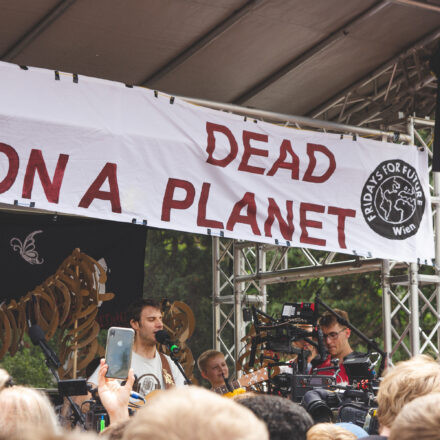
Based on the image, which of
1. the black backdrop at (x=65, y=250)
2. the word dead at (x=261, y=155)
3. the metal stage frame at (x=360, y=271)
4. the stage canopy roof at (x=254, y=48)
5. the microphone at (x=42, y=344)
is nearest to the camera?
the microphone at (x=42, y=344)

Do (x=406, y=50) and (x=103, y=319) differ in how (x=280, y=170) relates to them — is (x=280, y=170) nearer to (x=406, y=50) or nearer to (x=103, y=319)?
(x=406, y=50)

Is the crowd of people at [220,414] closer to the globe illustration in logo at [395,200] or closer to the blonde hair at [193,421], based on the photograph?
the blonde hair at [193,421]

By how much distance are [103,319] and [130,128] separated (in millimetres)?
3274

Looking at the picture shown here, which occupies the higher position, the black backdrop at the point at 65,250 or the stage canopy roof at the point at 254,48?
the stage canopy roof at the point at 254,48

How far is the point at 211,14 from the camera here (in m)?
6.20

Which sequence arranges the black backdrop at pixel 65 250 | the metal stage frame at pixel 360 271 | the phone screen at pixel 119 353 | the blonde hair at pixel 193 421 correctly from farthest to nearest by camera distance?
1. the black backdrop at pixel 65 250
2. the metal stage frame at pixel 360 271
3. the phone screen at pixel 119 353
4. the blonde hair at pixel 193 421

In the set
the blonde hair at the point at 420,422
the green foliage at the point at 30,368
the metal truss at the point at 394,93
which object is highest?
the metal truss at the point at 394,93

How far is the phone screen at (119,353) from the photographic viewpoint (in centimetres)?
327

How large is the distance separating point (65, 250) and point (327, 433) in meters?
6.25

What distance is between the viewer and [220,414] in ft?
3.89

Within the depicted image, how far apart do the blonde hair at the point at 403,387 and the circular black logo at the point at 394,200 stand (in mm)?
4044

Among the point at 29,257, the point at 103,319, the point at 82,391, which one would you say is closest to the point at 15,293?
the point at 29,257

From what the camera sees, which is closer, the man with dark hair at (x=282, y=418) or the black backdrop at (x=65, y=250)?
the man with dark hair at (x=282, y=418)

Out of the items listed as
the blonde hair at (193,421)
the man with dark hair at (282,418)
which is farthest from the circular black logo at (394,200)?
the blonde hair at (193,421)
